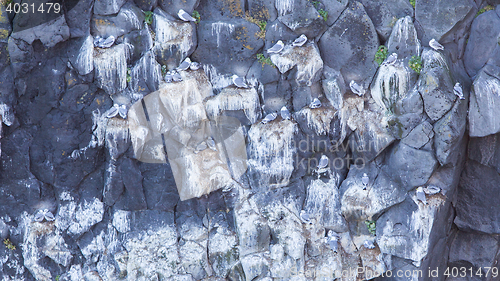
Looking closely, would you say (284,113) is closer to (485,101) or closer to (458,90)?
(458,90)

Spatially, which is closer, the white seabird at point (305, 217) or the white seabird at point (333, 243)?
the white seabird at point (333, 243)

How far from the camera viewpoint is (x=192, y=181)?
10.7 m

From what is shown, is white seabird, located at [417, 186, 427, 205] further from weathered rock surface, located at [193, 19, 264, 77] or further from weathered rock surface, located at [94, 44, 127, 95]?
weathered rock surface, located at [94, 44, 127, 95]

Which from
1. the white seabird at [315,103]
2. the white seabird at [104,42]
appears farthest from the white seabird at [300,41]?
the white seabird at [104,42]

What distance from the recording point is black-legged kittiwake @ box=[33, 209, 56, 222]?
1070 centimetres

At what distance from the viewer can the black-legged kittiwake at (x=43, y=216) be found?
10703 mm

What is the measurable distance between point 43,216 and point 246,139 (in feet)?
15.6

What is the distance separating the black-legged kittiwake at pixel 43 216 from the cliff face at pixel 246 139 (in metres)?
0.03

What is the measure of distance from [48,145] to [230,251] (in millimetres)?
4610

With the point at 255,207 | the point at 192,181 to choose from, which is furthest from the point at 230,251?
the point at 192,181

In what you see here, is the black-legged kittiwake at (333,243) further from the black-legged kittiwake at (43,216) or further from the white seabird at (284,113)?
the black-legged kittiwake at (43,216)

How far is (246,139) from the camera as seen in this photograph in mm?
10602

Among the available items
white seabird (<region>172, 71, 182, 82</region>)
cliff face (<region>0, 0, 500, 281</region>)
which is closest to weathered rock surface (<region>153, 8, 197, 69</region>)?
cliff face (<region>0, 0, 500, 281</region>)

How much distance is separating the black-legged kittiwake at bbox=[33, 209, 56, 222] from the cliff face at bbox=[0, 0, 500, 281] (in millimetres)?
→ 31
